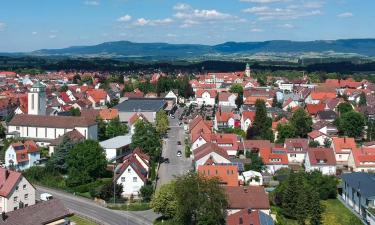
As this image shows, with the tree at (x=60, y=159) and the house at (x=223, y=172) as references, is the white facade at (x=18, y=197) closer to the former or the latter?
the tree at (x=60, y=159)

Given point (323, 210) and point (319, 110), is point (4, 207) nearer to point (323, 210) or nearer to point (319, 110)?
point (323, 210)

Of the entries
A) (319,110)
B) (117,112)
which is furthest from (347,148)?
(117,112)

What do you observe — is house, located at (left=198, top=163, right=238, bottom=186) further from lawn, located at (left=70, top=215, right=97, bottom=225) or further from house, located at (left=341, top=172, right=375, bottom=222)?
lawn, located at (left=70, top=215, right=97, bottom=225)

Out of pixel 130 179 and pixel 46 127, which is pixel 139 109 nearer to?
pixel 46 127

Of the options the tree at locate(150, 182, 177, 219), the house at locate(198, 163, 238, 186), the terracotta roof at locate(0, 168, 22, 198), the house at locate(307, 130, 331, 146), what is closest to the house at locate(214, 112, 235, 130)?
the house at locate(307, 130, 331, 146)

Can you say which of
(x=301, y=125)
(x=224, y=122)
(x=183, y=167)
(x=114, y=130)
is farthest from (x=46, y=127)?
(x=301, y=125)

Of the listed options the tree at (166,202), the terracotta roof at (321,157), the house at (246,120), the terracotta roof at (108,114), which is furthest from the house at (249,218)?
the terracotta roof at (108,114)
